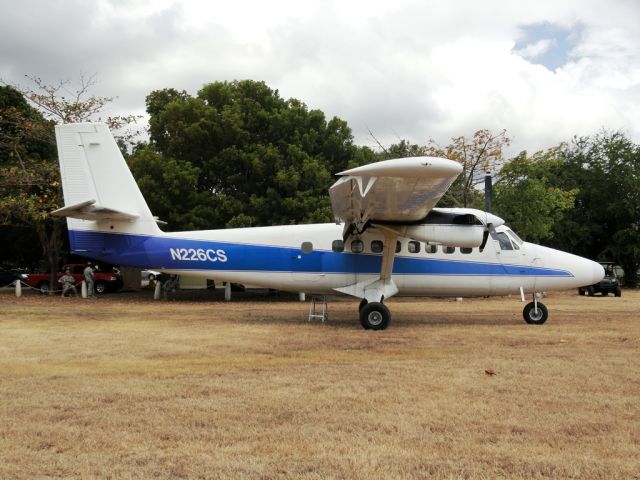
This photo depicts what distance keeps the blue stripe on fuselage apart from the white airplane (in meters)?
0.03

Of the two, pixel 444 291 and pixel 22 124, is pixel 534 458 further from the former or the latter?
pixel 22 124

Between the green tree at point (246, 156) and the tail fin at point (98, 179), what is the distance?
9484mm

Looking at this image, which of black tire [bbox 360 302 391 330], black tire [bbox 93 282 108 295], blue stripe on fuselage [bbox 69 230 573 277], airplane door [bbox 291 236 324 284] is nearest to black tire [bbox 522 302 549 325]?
blue stripe on fuselage [bbox 69 230 573 277]

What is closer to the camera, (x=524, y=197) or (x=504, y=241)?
(x=504, y=241)

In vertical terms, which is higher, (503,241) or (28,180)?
(28,180)

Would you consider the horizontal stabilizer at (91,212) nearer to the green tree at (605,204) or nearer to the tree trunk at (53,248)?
the tree trunk at (53,248)

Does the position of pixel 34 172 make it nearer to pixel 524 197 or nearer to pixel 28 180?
pixel 28 180

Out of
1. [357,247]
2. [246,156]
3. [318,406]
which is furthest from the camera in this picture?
[246,156]

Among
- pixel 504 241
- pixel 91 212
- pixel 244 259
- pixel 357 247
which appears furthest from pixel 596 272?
pixel 91 212

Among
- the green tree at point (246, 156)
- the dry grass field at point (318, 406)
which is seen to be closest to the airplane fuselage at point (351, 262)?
the dry grass field at point (318, 406)

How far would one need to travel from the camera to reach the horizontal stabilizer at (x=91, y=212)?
46.7ft

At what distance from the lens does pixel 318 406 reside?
20.3 ft

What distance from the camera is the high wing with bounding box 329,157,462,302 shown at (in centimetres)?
1045

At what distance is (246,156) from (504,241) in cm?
1461
